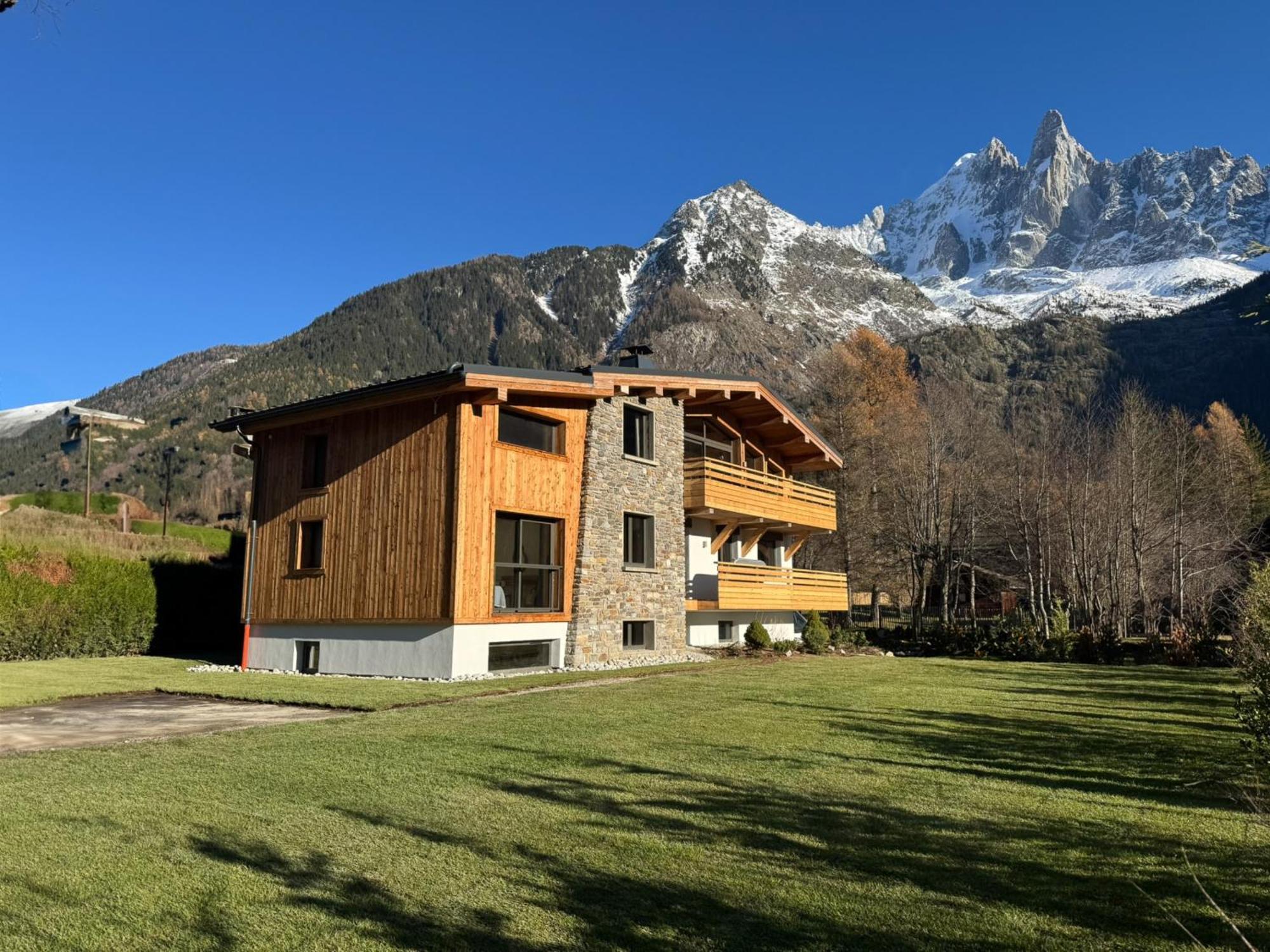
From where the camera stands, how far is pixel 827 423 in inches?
1566

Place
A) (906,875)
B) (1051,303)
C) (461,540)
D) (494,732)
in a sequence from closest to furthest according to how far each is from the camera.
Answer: (906,875) → (494,732) → (461,540) → (1051,303)

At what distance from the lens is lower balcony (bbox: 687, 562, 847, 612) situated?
926 inches

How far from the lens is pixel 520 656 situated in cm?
1823

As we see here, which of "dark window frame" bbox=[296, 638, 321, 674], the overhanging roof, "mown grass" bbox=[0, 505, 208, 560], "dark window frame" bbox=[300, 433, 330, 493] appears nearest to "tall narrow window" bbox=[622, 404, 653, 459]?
the overhanging roof

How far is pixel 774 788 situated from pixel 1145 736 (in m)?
5.46

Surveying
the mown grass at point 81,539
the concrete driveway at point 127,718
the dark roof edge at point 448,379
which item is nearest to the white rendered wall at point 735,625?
the dark roof edge at point 448,379

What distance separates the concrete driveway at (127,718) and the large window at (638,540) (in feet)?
32.1

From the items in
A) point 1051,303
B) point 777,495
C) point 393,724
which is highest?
point 1051,303

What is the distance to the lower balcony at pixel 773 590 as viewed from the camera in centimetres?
2352

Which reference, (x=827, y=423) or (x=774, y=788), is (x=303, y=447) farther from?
(x=827, y=423)

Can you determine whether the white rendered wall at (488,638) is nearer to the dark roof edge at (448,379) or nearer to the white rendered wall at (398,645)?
the white rendered wall at (398,645)

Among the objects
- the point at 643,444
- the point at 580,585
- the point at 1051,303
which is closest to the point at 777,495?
the point at 643,444

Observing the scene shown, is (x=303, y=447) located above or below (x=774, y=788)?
above

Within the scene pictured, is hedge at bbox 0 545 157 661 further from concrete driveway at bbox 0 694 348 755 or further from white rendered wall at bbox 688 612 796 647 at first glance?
white rendered wall at bbox 688 612 796 647
